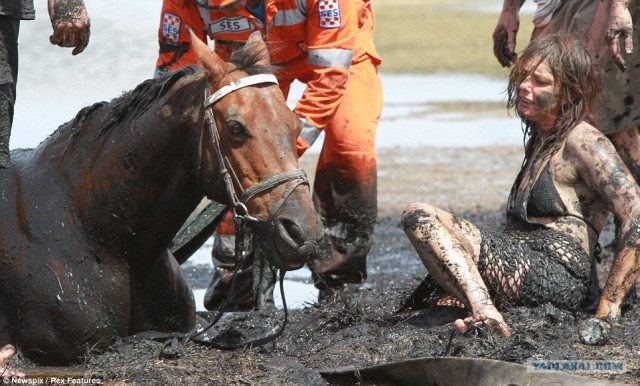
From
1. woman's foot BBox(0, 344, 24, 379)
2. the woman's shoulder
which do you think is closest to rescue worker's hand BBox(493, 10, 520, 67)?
the woman's shoulder

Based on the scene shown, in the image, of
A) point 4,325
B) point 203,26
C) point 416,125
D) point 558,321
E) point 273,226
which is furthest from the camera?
point 416,125

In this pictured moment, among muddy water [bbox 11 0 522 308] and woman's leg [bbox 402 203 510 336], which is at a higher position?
woman's leg [bbox 402 203 510 336]

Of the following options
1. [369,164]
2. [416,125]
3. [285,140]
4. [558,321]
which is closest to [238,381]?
[285,140]

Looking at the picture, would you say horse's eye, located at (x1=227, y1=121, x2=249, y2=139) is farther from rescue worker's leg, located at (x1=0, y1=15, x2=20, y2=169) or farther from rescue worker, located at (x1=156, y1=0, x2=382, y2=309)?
rescue worker, located at (x1=156, y1=0, x2=382, y2=309)

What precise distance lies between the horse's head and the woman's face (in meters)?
1.51

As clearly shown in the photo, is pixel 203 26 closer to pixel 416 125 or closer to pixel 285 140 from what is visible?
pixel 285 140

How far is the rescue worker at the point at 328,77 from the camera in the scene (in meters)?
6.24

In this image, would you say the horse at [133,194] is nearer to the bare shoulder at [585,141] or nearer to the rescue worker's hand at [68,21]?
the rescue worker's hand at [68,21]

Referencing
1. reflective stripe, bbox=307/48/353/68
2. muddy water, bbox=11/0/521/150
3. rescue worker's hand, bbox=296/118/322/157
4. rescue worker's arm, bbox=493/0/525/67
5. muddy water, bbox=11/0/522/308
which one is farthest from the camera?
muddy water, bbox=11/0/521/150

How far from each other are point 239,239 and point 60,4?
4.07ft

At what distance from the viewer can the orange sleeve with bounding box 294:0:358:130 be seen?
6.14 m

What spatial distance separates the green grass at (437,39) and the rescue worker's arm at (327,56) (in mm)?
11258

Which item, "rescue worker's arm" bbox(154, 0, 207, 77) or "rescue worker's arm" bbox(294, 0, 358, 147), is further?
"rescue worker's arm" bbox(154, 0, 207, 77)

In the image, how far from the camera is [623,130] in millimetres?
6734
